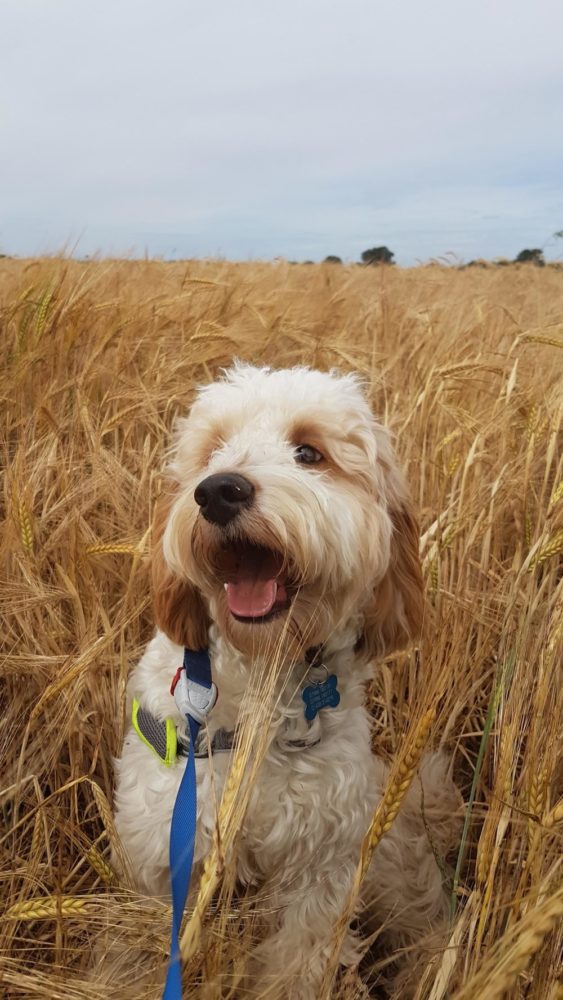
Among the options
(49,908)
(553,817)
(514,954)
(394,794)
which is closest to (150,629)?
(49,908)

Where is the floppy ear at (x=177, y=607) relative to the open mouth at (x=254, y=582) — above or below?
below

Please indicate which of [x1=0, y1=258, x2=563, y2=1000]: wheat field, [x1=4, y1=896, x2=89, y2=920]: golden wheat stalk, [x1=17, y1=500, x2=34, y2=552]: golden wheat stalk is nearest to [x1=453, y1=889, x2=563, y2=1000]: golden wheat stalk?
[x1=0, y1=258, x2=563, y2=1000]: wheat field

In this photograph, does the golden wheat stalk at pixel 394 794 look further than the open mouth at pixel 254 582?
No

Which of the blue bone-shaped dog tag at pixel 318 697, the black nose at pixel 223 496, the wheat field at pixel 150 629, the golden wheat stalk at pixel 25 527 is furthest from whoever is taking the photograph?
the golden wheat stalk at pixel 25 527

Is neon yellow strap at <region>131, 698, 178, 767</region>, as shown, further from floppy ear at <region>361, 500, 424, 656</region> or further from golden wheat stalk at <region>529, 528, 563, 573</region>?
golden wheat stalk at <region>529, 528, 563, 573</region>

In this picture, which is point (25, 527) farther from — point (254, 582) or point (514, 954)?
point (514, 954)

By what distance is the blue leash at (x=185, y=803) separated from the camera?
102 cm

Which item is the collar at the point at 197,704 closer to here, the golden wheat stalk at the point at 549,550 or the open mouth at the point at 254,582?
the open mouth at the point at 254,582

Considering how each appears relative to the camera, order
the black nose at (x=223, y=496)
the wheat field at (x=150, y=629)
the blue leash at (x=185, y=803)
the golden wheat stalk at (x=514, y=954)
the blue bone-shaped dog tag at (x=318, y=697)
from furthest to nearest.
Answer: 1. the blue bone-shaped dog tag at (x=318, y=697)
2. the black nose at (x=223, y=496)
3. the wheat field at (x=150, y=629)
4. the blue leash at (x=185, y=803)
5. the golden wheat stalk at (x=514, y=954)

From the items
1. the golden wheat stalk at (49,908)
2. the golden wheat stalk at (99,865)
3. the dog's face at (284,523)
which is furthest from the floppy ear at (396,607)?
the golden wheat stalk at (49,908)

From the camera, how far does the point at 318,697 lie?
1.80 m

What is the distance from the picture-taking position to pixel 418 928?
204 cm

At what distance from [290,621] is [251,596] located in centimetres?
11

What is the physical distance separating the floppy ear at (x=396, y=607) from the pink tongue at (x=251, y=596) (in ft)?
1.06
